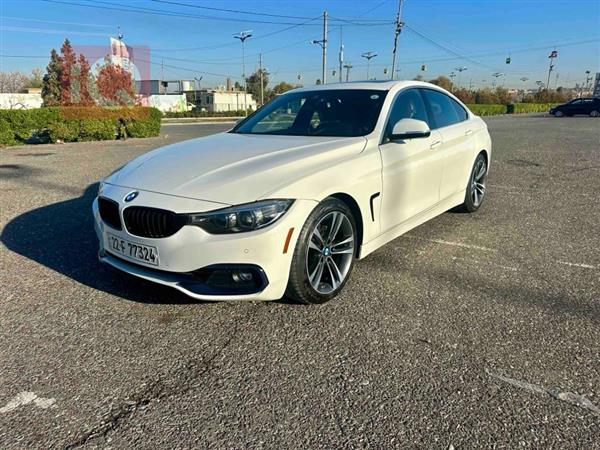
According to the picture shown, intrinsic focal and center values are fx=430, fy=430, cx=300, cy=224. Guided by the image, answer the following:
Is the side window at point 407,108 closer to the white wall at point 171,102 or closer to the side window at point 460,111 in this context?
the side window at point 460,111

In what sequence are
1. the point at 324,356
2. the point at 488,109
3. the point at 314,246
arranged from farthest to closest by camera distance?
the point at 488,109
the point at 314,246
the point at 324,356

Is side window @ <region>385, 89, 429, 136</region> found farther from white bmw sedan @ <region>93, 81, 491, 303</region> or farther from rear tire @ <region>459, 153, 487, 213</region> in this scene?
rear tire @ <region>459, 153, 487, 213</region>

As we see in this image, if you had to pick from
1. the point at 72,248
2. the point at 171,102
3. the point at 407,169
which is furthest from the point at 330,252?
the point at 171,102

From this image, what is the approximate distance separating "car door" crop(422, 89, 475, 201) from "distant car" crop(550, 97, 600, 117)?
39.1m

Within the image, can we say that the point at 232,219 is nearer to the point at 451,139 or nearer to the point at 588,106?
the point at 451,139

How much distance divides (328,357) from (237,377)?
52 centimetres

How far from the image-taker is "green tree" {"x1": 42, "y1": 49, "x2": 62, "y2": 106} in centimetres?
5084

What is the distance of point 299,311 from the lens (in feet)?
9.66

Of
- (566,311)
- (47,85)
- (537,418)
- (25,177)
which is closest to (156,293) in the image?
(537,418)

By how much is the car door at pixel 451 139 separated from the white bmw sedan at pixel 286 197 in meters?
0.04

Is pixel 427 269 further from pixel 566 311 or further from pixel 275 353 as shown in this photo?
pixel 275 353

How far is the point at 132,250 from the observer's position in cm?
279

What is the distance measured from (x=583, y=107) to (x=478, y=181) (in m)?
39.2

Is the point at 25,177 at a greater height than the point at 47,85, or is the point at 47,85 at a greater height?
the point at 47,85
